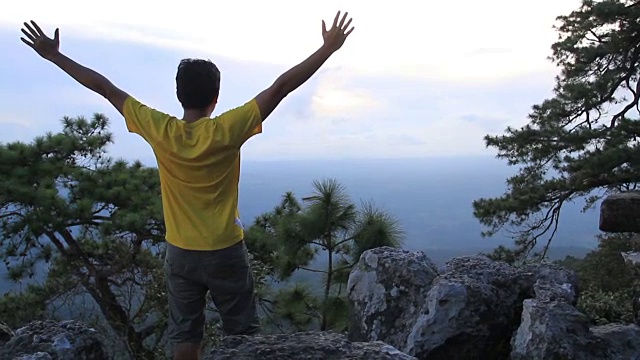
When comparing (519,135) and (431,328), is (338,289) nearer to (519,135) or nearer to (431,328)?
(431,328)

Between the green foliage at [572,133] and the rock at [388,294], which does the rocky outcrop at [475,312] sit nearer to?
the rock at [388,294]

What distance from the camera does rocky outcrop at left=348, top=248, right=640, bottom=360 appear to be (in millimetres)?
3111

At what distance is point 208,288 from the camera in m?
2.78

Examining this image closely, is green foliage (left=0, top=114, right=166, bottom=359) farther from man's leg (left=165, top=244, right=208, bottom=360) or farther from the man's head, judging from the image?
the man's head

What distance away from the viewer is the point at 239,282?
8.93 feet

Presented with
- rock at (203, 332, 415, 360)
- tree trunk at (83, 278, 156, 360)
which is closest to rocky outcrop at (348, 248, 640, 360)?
rock at (203, 332, 415, 360)

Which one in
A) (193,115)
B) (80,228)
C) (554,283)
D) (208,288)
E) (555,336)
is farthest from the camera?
(80,228)

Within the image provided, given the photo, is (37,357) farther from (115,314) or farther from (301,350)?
(115,314)

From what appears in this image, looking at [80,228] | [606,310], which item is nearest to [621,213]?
[606,310]

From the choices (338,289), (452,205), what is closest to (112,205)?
(338,289)

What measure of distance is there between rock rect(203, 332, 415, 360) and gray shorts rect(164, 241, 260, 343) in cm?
42

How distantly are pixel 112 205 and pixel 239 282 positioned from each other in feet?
18.5

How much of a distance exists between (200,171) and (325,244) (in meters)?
4.63

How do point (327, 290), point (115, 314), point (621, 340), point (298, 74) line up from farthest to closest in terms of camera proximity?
point (115, 314) < point (327, 290) < point (621, 340) < point (298, 74)
